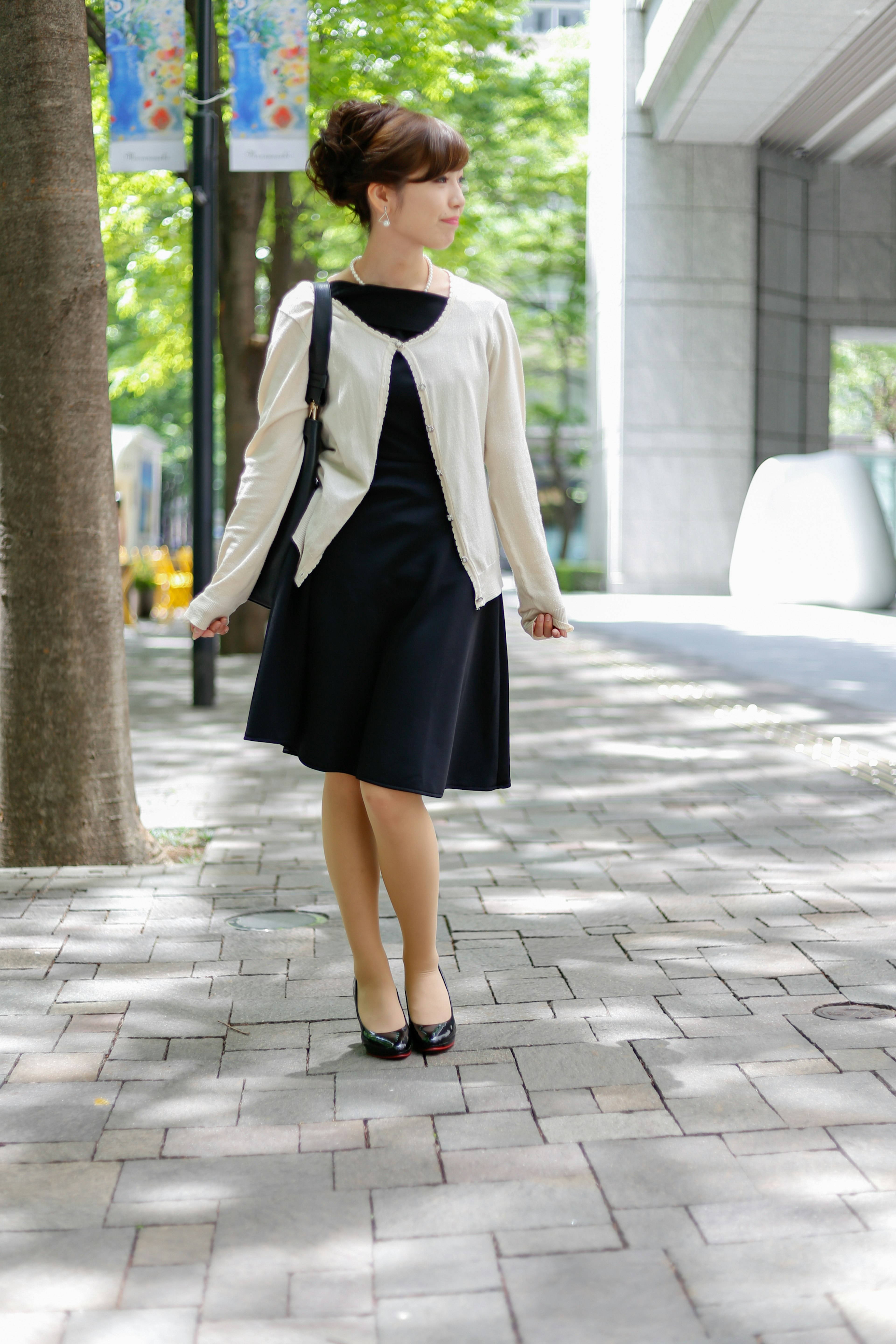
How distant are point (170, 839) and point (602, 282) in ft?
68.7

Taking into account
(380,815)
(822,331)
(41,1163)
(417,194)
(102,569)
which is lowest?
(41,1163)

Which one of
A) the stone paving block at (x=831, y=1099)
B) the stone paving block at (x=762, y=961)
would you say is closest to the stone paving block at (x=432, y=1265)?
the stone paving block at (x=831, y=1099)

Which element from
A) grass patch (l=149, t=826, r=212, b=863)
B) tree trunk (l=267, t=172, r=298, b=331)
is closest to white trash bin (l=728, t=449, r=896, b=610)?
tree trunk (l=267, t=172, r=298, b=331)

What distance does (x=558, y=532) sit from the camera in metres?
51.5

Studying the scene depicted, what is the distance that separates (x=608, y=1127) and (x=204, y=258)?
8.23 m

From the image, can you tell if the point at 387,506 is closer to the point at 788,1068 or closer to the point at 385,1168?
the point at 385,1168

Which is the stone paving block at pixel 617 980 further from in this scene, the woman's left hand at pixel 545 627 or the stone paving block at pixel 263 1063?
the woman's left hand at pixel 545 627

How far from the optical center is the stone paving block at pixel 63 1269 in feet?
7.11

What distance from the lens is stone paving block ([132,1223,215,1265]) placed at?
2.29 meters

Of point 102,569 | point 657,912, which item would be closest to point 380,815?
point 657,912

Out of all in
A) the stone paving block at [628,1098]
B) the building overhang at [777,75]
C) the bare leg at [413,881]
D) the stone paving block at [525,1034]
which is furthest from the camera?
the building overhang at [777,75]

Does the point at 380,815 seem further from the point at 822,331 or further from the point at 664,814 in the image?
the point at 822,331

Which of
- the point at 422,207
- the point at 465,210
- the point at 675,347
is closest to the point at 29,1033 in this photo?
the point at 422,207

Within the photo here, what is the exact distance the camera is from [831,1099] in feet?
9.55
